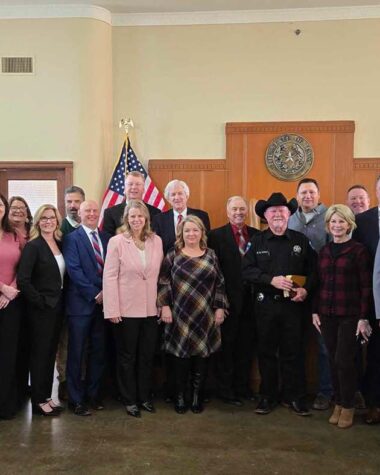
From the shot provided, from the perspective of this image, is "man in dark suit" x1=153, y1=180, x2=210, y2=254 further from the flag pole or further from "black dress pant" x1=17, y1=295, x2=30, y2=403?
the flag pole

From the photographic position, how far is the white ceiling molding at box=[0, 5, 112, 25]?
5.58 metres

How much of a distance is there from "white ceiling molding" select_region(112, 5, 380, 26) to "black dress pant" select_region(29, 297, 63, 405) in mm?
3967

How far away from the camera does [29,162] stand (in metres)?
5.67

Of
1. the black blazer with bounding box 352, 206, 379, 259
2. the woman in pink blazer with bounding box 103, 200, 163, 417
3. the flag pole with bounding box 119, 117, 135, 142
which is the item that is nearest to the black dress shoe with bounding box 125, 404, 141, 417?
the woman in pink blazer with bounding box 103, 200, 163, 417

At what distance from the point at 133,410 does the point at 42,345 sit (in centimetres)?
78

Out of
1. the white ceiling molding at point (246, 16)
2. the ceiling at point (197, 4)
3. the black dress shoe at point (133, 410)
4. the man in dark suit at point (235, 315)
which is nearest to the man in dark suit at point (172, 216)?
the man in dark suit at point (235, 315)

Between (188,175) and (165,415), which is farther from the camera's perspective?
(188,175)

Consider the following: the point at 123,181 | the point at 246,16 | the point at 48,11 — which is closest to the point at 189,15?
the point at 246,16

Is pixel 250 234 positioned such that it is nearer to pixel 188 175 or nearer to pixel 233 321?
pixel 233 321

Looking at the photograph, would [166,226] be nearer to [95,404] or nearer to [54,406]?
[95,404]

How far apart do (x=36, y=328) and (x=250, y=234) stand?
1695mm

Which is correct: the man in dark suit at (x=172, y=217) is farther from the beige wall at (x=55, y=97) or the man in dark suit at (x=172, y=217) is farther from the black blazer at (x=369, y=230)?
the beige wall at (x=55, y=97)

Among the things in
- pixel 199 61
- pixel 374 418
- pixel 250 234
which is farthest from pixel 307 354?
pixel 199 61

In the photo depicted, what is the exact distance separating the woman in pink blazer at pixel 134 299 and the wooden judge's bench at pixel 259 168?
2.57 m
